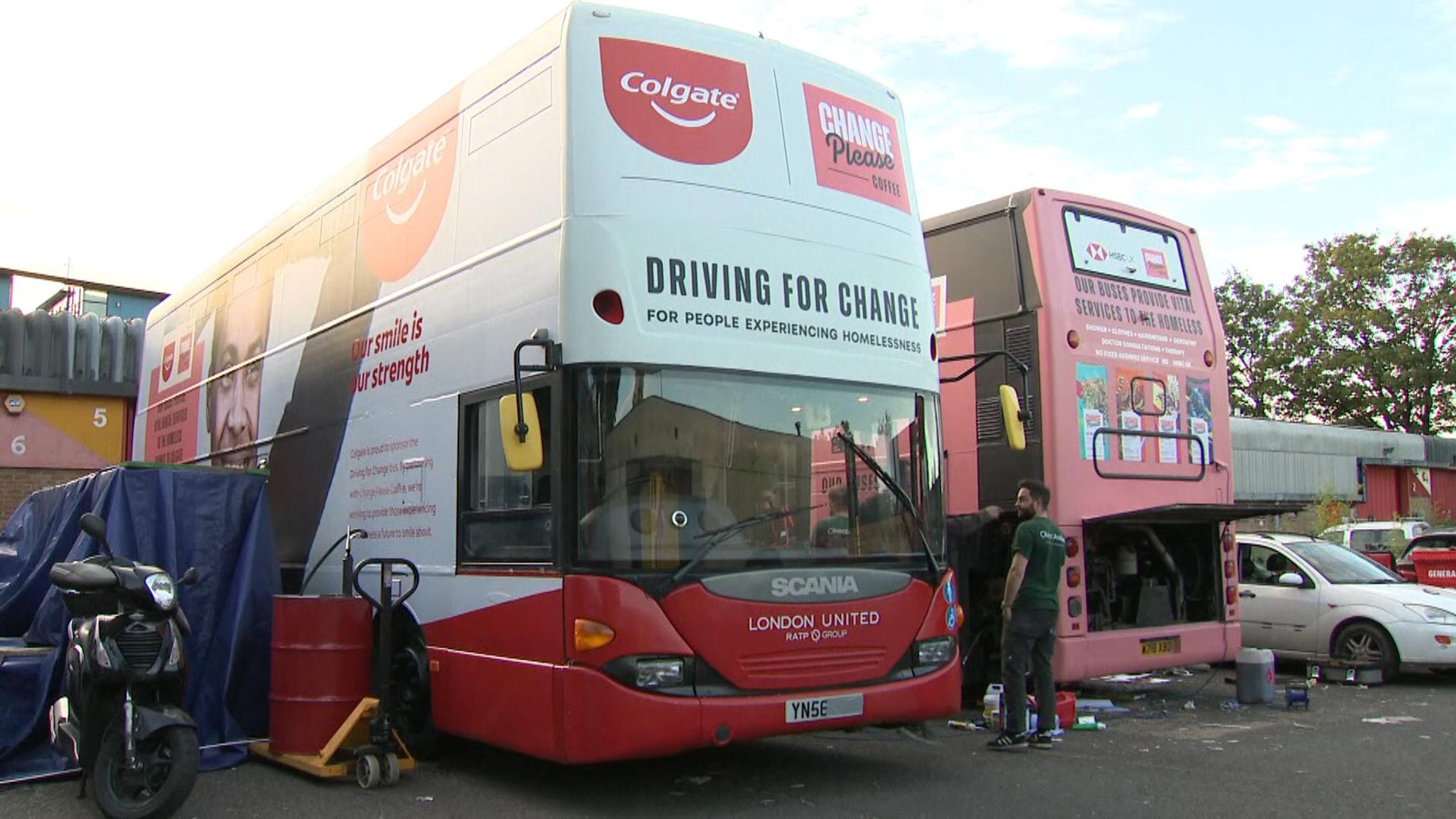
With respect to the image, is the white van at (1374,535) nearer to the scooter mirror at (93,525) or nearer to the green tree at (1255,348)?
the scooter mirror at (93,525)

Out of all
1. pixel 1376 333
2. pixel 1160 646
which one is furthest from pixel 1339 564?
pixel 1376 333

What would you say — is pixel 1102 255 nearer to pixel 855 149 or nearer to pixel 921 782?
pixel 855 149

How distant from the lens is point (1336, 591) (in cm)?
1214

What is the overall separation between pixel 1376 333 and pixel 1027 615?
43118mm

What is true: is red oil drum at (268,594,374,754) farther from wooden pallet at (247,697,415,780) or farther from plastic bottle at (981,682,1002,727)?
plastic bottle at (981,682,1002,727)

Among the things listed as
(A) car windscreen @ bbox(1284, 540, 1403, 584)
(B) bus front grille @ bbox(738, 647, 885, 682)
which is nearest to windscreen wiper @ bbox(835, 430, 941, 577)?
(B) bus front grille @ bbox(738, 647, 885, 682)

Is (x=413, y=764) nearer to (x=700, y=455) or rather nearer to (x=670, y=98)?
(x=700, y=455)

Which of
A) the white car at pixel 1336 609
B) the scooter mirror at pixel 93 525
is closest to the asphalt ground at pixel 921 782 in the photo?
the scooter mirror at pixel 93 525

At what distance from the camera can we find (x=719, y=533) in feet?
20.4

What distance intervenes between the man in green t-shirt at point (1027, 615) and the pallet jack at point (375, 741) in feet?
12.7

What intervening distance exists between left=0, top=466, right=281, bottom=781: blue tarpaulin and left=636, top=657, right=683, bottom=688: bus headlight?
3262mm

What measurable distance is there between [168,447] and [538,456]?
8.45 metres

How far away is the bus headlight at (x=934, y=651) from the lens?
6.86m

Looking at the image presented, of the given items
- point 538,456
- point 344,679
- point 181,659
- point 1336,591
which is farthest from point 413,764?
point 1336,591
